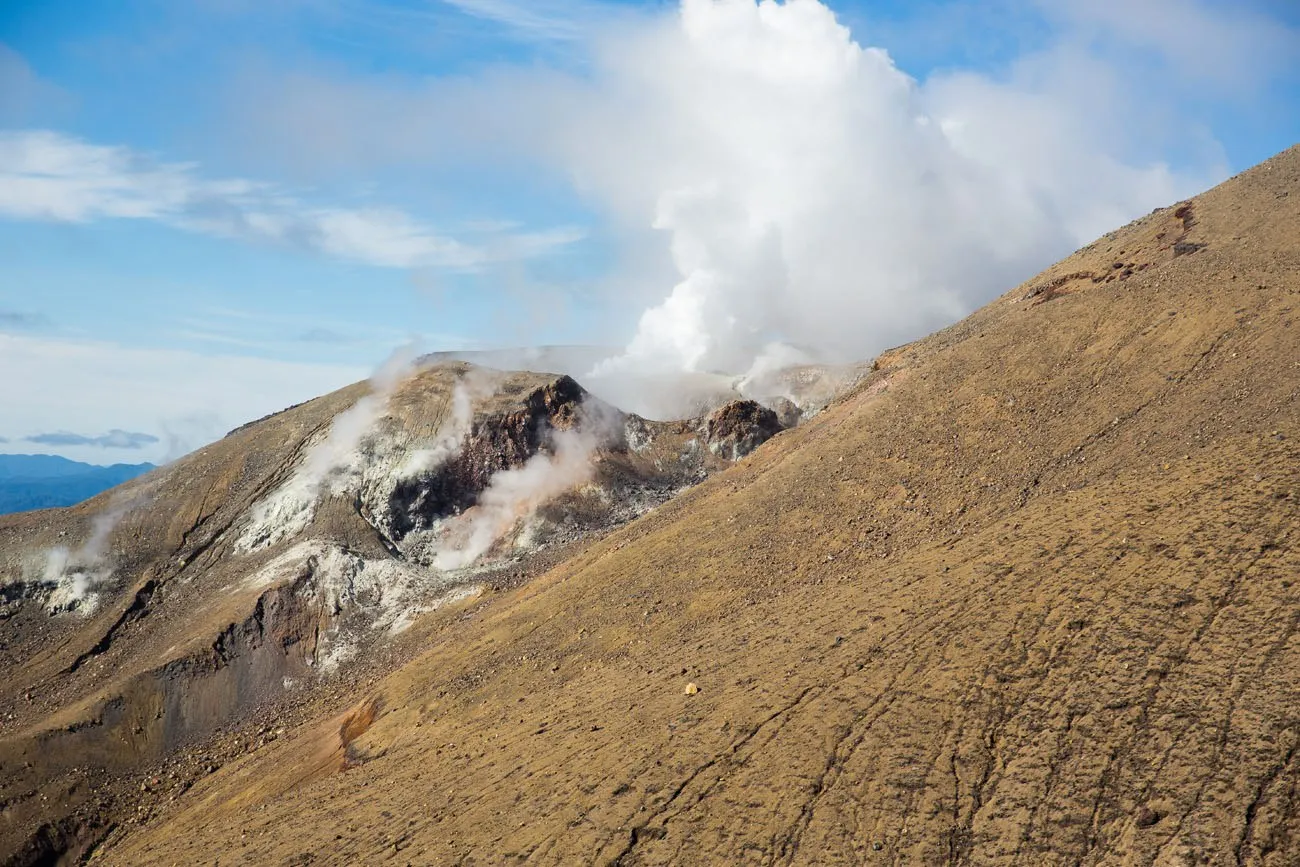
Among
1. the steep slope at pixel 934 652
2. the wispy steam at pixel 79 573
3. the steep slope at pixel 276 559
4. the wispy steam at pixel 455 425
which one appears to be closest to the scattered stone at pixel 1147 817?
the steep slope at pixel 934 652

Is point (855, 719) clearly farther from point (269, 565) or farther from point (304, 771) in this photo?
point (269, 565)

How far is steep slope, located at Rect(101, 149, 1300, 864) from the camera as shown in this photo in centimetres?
1322

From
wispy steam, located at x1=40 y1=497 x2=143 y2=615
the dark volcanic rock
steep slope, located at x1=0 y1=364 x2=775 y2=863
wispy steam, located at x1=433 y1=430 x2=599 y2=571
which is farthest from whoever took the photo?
the dark volcanic rock

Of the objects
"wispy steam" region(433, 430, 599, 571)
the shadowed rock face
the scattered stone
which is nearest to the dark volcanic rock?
"wispy steam" region(433, 430, 599, 571)

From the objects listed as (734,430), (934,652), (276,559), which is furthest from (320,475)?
(934,652)

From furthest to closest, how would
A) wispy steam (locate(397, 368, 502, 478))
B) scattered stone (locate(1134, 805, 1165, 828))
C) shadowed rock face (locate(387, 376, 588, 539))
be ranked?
wispy steam (locate(397, 368, 502, 478)) < shadowed rock face (locate(387, 376, 588, 539)) < scattered stone (locate(1134, 805, 1165, 828))

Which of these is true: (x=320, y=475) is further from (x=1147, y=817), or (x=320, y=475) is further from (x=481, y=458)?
(x=1147, y=817)

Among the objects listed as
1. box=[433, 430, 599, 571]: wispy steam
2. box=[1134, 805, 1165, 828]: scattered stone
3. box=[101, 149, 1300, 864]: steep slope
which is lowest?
box=[1134, 805, 1165, 828]: scattered stone

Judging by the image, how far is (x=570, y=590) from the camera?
1107 inches

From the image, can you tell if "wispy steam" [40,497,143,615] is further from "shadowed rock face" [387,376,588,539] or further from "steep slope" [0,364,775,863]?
"shadowed rock face" [387,376,588,539]

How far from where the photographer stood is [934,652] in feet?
54.0

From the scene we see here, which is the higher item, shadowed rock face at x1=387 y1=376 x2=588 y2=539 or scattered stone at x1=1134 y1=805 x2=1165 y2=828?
shadowed rock face at x1=387 y1=376 x2=588 y2=539

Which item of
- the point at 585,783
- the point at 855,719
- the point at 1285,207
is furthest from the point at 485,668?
the point at 1285,207

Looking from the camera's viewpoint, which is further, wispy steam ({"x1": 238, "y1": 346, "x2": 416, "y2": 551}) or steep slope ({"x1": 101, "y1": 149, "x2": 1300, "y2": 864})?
wispy steam ({"x1": 238, "y1": 346, "x2": 416, "y2": 551})
